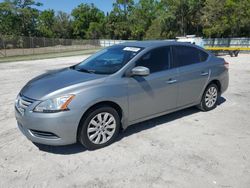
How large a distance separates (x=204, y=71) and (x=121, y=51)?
185cm

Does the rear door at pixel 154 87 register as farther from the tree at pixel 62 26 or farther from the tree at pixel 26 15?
the tree at pixel 62 26

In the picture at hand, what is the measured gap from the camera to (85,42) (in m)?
44.7

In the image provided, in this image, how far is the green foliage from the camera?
25.1 meters

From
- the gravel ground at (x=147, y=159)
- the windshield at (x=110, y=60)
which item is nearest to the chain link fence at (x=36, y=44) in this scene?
the windshield at (x=110, y=60)

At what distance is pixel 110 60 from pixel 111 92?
0.95m

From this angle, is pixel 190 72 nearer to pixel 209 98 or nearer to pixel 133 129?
pixel 209 98

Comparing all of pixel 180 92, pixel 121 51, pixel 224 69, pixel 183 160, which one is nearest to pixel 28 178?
pixel 183 160

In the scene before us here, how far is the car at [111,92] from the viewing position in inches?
136

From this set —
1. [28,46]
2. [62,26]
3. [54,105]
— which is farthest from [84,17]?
[54,105]

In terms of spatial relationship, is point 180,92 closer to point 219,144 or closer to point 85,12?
point 219,144

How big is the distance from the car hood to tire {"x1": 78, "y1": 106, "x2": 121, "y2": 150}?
50 cm

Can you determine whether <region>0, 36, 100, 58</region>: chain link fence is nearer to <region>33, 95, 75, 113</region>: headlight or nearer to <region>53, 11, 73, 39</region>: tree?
<region>33, 95, 75, 113</region>: headlight

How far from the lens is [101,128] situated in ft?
12.5

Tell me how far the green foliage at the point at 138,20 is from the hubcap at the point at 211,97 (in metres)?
21.3
